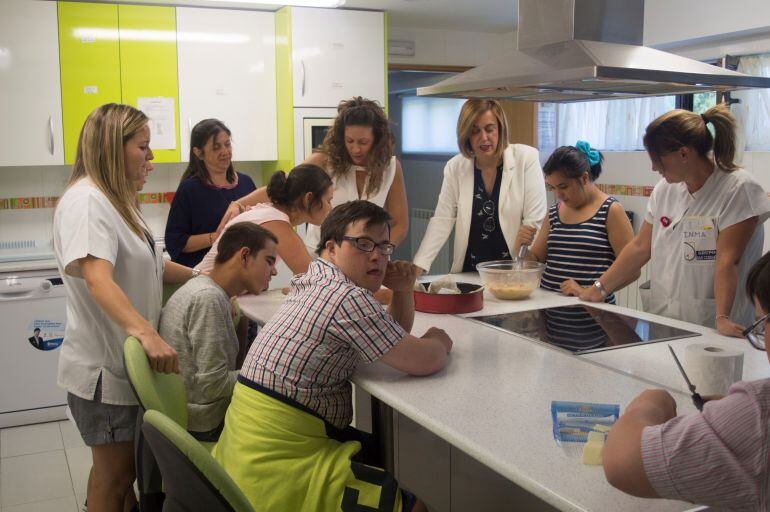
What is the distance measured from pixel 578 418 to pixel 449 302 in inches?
42.6

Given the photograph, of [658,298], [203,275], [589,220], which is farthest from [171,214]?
[658,298]

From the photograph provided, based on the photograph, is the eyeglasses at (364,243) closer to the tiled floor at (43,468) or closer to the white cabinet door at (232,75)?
the tiled floor at (43,468)

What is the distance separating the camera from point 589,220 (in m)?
2.97

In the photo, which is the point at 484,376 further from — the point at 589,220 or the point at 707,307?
the point at 589,220

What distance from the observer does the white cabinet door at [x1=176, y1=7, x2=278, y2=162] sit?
4574mm

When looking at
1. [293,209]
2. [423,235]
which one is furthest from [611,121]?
[293,209]

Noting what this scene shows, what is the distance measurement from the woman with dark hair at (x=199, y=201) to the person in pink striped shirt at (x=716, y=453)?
2.56 metres

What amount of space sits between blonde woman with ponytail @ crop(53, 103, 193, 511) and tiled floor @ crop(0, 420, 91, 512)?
1.23 metres

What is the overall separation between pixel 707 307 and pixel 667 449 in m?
1.59

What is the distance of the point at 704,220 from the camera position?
8.02 feet

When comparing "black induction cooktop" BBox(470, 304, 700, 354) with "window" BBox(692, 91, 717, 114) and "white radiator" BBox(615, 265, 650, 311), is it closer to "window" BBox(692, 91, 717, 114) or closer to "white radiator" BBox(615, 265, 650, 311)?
"white radiator" BBox(615, 265, 650, 311)

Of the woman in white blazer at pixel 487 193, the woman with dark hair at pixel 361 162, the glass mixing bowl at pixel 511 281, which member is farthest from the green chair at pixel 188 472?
the woman in white blazer at pixel 487 193

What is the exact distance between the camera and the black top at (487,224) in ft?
10.5

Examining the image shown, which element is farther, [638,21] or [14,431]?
[14,431]
